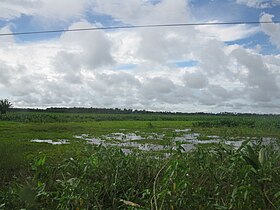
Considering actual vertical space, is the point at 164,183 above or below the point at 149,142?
above

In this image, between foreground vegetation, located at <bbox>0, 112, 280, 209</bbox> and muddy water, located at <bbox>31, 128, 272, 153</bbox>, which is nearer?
foreground vegetation, located at <bbox>0, 112, 280, 209</bbox>

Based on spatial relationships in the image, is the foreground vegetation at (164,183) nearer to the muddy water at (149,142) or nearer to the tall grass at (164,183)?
the tall grass at (164,183)

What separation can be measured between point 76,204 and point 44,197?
0.31 m

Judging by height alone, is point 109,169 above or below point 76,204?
above

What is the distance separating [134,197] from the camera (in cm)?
220

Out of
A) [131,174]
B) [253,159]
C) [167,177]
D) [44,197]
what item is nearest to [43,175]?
[44,197]

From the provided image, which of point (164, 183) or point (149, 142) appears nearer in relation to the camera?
point (164, 183)

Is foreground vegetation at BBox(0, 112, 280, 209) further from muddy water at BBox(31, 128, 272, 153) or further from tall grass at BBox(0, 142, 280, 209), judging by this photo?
muddy water at BBox(31, 128, 272, 153)

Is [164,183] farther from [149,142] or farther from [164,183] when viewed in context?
[149,142]

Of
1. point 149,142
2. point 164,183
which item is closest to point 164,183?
point 164,183

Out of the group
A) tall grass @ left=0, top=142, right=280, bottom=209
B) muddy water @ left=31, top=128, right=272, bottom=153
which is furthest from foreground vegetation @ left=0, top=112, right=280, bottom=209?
muddy water @ left=31, top=128, right=272, bottom=153

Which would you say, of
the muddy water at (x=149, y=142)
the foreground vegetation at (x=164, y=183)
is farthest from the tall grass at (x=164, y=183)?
the muddy water at (x=149, y=142)

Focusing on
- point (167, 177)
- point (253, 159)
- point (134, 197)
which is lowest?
point (134, 197)

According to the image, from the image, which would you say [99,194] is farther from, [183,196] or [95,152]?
[183,196]
